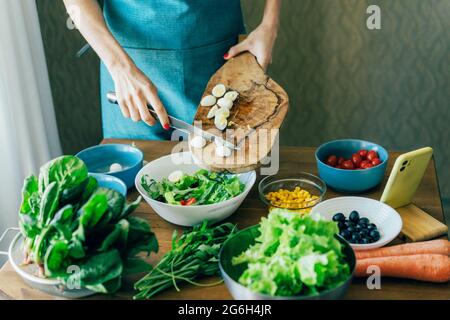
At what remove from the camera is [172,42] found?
2.02m

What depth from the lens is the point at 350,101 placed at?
9.74 ft

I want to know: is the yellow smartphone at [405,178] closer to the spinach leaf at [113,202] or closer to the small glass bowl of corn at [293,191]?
the small glass bowl of corn at [293,191]

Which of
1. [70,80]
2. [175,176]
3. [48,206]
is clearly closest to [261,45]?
[175,176]

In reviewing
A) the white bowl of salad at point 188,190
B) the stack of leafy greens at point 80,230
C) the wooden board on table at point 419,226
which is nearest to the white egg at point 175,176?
the white bowl of salad at point 188,190

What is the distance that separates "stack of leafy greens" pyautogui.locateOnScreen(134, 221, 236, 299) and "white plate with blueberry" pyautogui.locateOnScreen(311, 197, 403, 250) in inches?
10.1

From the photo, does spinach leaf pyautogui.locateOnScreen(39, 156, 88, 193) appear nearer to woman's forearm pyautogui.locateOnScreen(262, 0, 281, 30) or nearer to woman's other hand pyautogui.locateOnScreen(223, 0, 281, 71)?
woman's other hand pyautogui.locateOnScreen(223, 0, 281, 71)

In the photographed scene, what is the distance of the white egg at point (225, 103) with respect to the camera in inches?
69.7

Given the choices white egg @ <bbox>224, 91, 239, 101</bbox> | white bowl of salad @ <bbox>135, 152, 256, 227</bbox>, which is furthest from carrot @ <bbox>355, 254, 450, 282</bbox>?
white egg @ <bbox>224, 91, 239, 101</bbox>

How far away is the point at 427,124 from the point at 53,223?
225 centimetres

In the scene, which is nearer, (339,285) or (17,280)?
(339,285)

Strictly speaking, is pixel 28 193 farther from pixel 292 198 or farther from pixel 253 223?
pixel 292 198

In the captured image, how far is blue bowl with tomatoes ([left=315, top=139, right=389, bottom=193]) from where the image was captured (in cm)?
161

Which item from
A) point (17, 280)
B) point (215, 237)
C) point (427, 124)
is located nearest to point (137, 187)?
point (215, 237)
